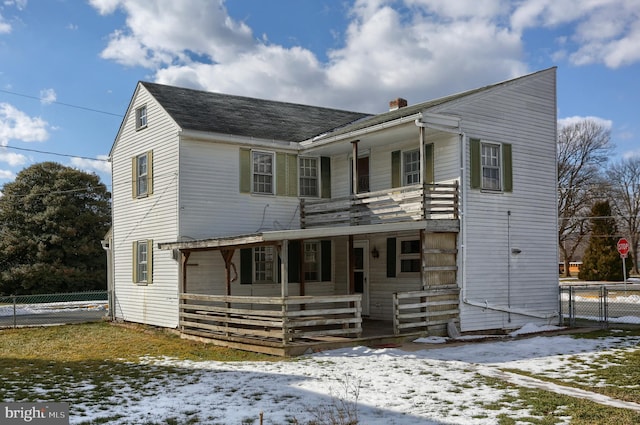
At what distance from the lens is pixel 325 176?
20047mm

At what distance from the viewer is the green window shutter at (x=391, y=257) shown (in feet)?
58.7

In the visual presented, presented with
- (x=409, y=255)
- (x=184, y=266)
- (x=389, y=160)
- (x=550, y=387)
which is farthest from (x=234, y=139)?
(x=550, y=387)

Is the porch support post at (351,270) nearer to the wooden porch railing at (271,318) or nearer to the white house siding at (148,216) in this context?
the wooden porch railing at (271,318)

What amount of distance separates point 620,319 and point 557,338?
5170mm

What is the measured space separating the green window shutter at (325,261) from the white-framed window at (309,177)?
172cm

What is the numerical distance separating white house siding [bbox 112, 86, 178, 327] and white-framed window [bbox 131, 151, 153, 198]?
200mm

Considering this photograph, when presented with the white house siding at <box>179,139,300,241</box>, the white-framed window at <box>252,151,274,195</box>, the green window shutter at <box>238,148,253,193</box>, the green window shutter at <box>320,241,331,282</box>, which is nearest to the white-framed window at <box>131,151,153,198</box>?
the white house siding at <box>179,139,300,241</box>

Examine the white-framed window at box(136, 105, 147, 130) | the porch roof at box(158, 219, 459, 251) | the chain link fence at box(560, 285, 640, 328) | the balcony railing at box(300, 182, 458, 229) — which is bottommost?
the chain link fence at box(560, 285, 640, 328)

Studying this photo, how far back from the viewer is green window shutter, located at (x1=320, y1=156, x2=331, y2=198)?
1998 centimetres

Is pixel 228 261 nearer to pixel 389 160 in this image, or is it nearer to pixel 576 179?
pixel 389 160

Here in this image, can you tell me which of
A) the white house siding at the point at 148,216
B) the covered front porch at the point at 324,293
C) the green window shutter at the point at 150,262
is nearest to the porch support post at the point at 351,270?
the covered front porch at the point at 324,293

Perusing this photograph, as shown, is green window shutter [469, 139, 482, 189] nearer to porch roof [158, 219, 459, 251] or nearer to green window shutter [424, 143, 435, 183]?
green window shutter [424, 143, 435, 183]

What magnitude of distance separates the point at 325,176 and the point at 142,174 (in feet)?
19.7

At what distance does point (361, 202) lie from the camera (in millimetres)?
16938
